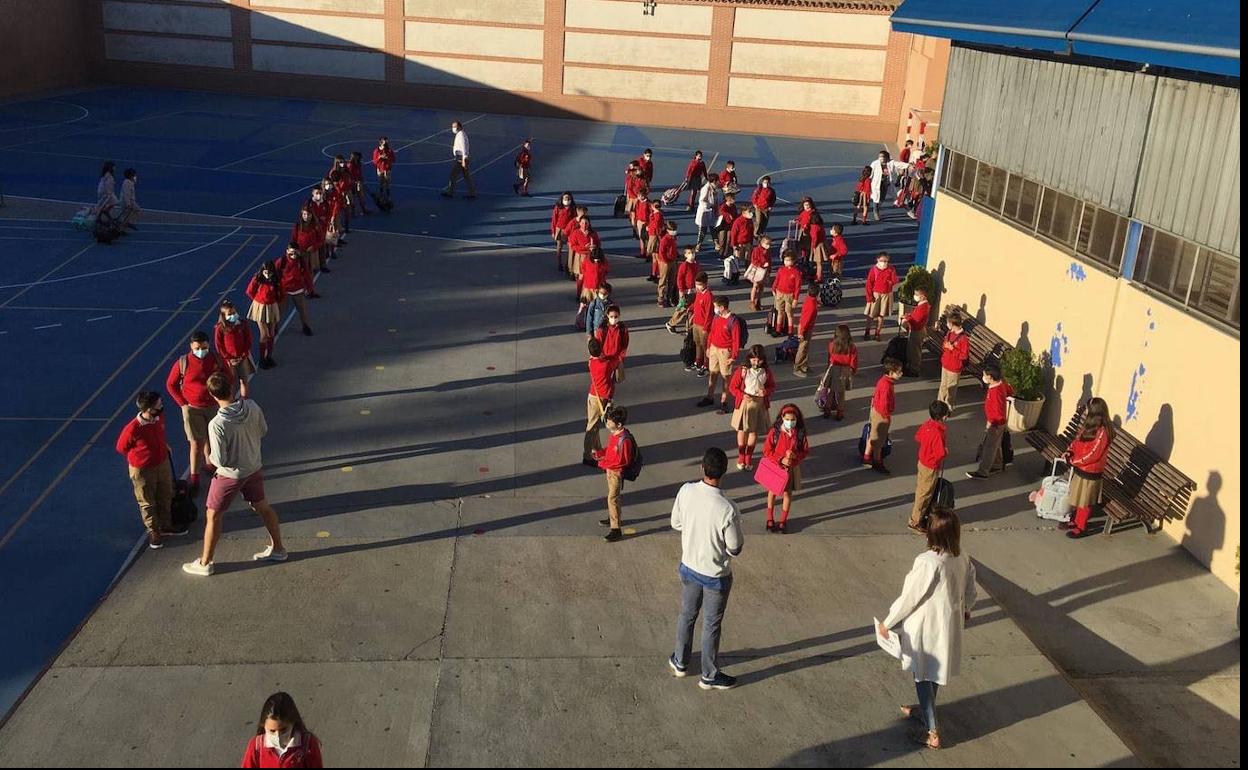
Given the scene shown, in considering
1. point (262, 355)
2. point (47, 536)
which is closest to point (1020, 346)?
point (262, 355)

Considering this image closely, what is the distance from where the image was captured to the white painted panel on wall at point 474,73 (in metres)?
44.3

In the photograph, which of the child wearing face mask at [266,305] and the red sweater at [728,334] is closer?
the red sweater at [728,334]

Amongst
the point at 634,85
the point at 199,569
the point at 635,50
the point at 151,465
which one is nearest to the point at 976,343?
the point at 199,569

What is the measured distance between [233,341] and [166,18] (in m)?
38.7

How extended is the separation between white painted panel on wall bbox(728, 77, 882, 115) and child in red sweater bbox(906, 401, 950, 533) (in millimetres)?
34324

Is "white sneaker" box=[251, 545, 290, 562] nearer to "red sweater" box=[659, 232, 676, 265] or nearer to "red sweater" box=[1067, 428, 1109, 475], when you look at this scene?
"red sweater" box=[1067, 428, 1109, 475]

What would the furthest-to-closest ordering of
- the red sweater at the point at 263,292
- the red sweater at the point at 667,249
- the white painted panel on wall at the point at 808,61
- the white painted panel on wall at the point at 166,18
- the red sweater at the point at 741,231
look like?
the white painted panel on wall at the point at 166,18, the white painted panel on wall at the point at 808,61, the red sweater at the point at 741,231, the red sweater at the point at 667,249, the red sweater at the point at 263,292

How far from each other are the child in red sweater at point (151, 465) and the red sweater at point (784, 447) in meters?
6.02

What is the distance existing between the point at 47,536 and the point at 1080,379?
11.9m

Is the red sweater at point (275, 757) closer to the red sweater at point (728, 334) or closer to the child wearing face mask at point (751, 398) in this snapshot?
the child wearing face mask at point (751, 398)

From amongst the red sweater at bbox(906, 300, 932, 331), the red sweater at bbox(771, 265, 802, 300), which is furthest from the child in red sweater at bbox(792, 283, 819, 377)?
the red sweater at bbox(906, 300, 932, 331)

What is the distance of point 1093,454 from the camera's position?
11.4 metres

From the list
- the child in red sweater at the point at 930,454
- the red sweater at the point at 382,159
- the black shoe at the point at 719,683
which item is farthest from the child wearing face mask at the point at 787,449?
the red sweater at the point at 382,159

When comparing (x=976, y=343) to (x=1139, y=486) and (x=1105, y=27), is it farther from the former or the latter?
(x=1105, y=27)
